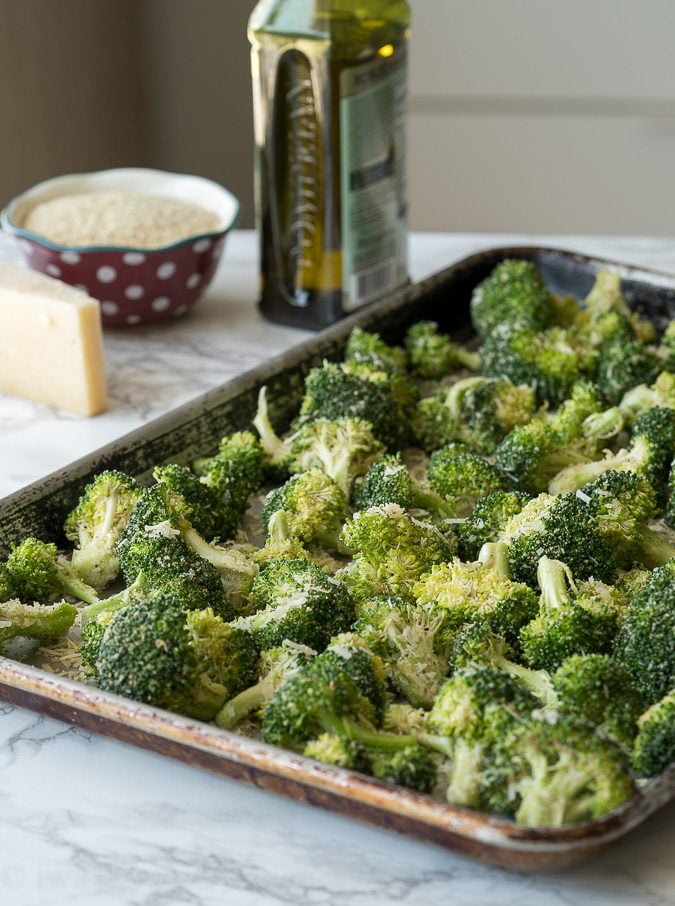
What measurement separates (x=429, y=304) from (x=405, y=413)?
1.24 ft

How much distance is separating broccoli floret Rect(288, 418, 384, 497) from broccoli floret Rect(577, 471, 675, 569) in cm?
30

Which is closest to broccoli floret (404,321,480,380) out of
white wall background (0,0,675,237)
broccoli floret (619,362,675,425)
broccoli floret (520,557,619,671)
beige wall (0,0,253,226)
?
broccoli floret (619,362,675,425)

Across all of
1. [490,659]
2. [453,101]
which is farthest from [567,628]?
[453,101]

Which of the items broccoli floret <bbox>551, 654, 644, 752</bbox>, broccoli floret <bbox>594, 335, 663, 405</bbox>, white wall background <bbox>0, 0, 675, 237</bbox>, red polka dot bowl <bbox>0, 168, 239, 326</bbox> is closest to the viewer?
broccoli floret <bbox>551, 654, 644, 752</bbox>

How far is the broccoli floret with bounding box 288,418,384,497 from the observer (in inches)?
62.2

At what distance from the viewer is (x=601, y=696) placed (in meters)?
1.08

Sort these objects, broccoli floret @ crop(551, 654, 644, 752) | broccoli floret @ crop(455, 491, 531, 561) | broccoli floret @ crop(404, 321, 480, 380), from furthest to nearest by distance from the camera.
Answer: broccoli floret @ crop(404, 321, 480, 380), broccoli floret @ crop(455, 491, 531, 561), broccoli floret @ crop(551, 654, 644, 752)

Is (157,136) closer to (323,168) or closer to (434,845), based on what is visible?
(323,168)

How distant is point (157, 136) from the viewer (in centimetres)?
406

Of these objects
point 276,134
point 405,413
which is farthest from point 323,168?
point 405,413

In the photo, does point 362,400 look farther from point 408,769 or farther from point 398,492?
point 408,769

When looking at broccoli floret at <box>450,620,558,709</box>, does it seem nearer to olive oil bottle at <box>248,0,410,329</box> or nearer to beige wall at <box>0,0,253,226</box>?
olive oil bottle at <box>248,0,410,329</box>

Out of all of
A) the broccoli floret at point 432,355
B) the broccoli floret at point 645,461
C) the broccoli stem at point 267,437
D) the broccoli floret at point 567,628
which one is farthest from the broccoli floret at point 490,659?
the broccoli floret at point 432,355

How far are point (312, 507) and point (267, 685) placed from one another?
1.17ft
